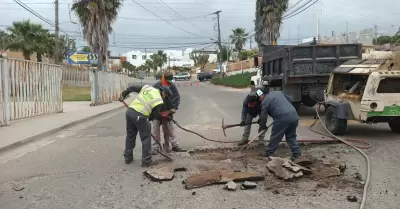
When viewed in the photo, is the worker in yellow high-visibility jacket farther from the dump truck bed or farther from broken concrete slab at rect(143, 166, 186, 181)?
the dump truck bed

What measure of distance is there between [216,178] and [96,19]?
2506 centimetres

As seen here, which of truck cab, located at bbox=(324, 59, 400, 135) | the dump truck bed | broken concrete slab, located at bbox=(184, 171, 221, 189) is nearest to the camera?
broken concrete slab, located at bbox=(184, 171, 221, 189)

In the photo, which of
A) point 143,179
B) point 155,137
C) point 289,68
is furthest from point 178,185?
point 289,68

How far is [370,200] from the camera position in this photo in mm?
5148

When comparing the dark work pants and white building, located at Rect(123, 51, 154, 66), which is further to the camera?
white building, located at Rect(123, 51, 154, 66)

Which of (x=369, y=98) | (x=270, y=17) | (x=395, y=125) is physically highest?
(x=270, y=17)

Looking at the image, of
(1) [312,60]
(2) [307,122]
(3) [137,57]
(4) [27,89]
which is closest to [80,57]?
(4) [27,89]

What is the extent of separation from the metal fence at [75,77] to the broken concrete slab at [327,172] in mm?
37077

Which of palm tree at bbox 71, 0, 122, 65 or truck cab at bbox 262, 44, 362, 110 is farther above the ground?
palm tree at bbox 71, 0, 122, 65

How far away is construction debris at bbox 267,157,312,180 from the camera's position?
5966 mm

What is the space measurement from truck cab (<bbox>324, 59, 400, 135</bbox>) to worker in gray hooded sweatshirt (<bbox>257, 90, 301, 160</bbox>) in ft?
8.40

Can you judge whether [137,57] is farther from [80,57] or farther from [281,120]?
[281,120]

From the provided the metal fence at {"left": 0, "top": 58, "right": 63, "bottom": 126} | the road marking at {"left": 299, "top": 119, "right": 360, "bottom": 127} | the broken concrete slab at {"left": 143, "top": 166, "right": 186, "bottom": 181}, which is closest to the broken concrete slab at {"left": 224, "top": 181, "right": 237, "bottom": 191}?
the broken concrete slab at {"left": 143, "top": 166, "right": 186, "bottom": 181}

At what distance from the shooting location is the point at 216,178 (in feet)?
19.6
